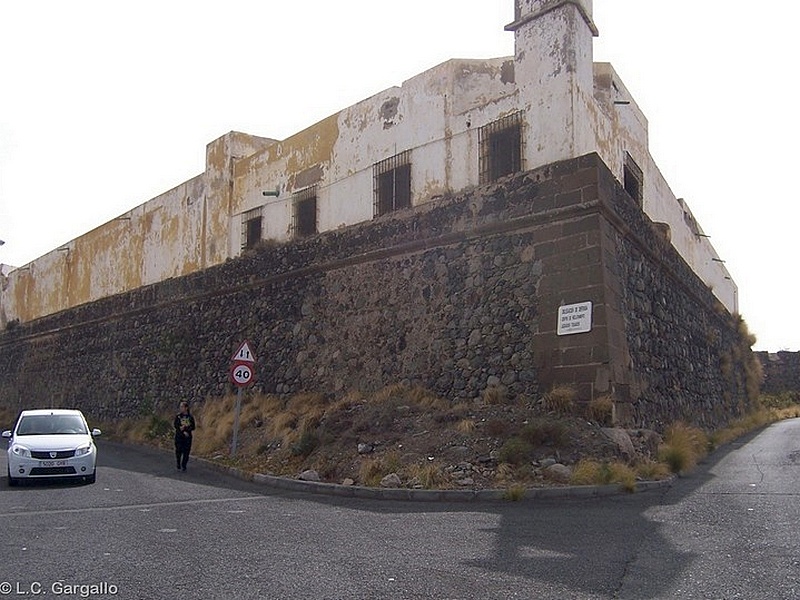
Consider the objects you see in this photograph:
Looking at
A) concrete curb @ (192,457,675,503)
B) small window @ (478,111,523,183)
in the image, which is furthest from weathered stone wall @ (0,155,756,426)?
concrete curb @ (192,457,675,503)

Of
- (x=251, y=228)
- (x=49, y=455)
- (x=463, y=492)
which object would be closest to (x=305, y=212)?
(x=251, y=228)

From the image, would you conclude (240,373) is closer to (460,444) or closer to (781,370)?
(460,444)

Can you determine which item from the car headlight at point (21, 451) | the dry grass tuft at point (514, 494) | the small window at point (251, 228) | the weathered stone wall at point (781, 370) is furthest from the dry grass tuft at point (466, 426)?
the weathered stone wall at point (781, 370)

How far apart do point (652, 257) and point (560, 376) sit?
447cm

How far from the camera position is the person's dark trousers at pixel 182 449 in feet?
52.1

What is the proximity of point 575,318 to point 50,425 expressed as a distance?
9.64m

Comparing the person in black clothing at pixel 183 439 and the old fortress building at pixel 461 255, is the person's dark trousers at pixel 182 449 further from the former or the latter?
the old fortress building at pixel 461 255

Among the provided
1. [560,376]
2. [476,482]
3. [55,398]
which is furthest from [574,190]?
[55,398]

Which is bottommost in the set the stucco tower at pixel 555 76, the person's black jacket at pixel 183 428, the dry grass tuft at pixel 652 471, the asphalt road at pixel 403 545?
the asphalt road at pixel 403 545

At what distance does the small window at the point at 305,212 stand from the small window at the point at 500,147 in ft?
17.8

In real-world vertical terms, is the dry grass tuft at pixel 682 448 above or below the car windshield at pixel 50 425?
below

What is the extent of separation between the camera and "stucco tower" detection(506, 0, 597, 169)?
1433 centimetres

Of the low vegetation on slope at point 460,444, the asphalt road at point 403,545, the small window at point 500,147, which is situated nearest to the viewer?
the asphalt road at point 403,545

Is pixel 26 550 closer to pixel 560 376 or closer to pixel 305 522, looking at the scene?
pixel 305 522
